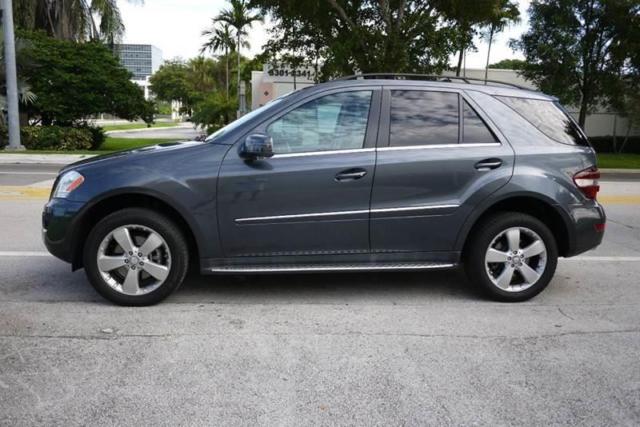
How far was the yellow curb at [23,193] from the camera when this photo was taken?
32.4 ft

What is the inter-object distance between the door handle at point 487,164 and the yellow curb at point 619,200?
670 centimetres

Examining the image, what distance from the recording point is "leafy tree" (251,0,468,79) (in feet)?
59.2

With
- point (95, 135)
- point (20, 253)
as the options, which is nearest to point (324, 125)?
point (20, 253)

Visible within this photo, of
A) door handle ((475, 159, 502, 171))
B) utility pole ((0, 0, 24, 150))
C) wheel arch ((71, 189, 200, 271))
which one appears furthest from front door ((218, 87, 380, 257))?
utility pole ((0, 0, 24, 150))

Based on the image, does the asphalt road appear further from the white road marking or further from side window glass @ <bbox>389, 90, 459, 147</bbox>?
side window glass @ <bbox>389, 90, 459, 147</bbox>

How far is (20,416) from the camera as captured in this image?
9.73 feet

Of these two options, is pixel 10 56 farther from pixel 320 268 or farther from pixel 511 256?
pixel 511 256

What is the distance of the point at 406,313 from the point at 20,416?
2.71 meters

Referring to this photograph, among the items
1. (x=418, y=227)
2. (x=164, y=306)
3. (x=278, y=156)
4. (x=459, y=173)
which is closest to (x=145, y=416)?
(x=164, y=306)

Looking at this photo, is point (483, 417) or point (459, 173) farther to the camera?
point (459, 173)

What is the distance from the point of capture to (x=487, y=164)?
15.4 feet

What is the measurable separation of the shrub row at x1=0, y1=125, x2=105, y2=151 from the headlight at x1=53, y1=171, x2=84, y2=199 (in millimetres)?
17601

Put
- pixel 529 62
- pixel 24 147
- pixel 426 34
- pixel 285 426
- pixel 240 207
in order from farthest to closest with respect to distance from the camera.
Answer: pixel 529 62
pixel 24 147
pixel 426 34
pixel 240 207
pixel 285 426

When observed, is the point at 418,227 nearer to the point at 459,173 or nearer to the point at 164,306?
the point at 459,173
